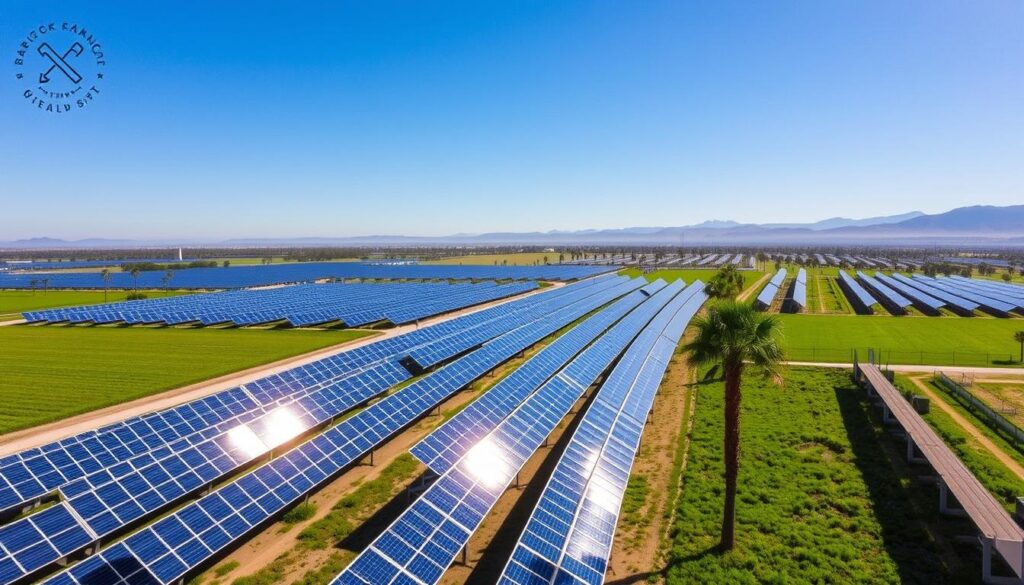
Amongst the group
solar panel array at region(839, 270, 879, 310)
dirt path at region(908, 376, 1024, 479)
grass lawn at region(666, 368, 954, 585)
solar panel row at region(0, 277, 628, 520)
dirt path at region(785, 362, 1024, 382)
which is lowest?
dirt path at region(785, 362, 1024, 382)

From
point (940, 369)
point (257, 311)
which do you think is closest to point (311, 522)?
point (940, 369)

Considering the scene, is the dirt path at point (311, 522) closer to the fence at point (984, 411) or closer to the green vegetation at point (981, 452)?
the green vegetation at point (981, 452)

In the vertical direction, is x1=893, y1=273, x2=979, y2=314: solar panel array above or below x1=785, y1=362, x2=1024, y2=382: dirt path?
above

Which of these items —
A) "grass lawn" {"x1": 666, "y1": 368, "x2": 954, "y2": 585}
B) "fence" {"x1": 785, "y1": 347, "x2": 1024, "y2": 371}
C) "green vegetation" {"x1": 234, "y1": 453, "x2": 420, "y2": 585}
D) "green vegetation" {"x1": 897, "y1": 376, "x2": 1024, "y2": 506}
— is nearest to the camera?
"green vegetation" {"x1": 234, "y1": 453, "x2": 420, "y2": 585}

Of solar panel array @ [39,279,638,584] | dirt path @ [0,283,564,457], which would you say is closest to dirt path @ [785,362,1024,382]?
solar panel array @ [39,279,638,584]

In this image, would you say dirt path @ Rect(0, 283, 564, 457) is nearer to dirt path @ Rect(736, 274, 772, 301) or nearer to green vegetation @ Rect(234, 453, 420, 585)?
green vegetation @ Rect(234, 453, 420, 585)

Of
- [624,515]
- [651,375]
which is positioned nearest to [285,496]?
[624,515]

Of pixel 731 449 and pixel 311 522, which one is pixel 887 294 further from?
pixel 311 522
